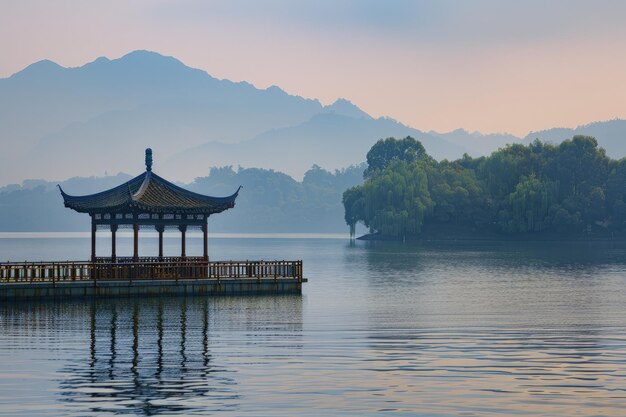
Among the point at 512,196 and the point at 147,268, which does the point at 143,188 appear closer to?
the point at 147,268

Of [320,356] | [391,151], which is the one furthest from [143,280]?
[391,151]

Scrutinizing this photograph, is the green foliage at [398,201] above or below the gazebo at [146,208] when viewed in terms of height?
above

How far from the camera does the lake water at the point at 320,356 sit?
21594mm

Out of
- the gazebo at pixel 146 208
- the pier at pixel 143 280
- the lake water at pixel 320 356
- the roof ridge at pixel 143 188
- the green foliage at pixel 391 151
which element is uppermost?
the green foliage at pixel 391 151

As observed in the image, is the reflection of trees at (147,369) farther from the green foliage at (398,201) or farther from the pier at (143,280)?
the green foliage at (398,201)

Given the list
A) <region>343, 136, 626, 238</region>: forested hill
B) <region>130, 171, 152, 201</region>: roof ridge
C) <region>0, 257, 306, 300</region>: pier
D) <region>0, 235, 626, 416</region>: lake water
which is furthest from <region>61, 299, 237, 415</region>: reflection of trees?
<region>343, 136, 626, 238</region>: forested hill

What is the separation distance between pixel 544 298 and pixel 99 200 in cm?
2258

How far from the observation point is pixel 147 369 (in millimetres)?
26000

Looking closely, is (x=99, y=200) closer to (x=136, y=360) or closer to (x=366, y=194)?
(x=136, y=360)

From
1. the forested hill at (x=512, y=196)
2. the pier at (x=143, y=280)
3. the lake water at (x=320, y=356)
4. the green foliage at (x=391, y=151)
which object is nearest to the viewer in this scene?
the lake water at (x=320, y=356)

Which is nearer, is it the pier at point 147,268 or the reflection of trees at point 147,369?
the reflection of trees at point 147,369

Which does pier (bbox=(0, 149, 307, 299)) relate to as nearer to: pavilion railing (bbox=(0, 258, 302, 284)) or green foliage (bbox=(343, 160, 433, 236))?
pavilion railing (bbox=(0, 258, 302, 284))

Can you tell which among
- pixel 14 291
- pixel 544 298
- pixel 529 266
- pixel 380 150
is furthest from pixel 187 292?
pixel 380 150

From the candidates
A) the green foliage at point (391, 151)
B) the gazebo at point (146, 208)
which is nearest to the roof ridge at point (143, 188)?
the gazebo at point (146, 208)
